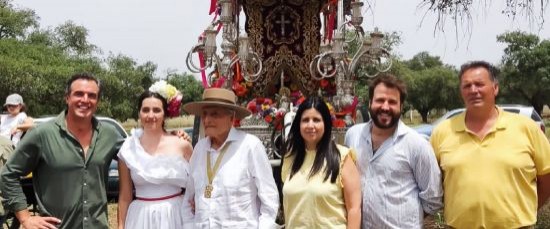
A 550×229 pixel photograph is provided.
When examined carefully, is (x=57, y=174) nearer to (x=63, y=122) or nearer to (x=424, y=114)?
(x=63, y=122)

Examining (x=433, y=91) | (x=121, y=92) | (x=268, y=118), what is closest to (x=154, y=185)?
(x=268, y=118)

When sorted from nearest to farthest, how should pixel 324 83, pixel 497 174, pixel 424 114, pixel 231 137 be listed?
pixel 497 174
pixel 231 137
pixel 324 83
pixel 424 114

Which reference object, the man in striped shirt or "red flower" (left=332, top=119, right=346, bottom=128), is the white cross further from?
the man in striped shirt

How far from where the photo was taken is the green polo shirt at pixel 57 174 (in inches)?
150

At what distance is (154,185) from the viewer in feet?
13.1

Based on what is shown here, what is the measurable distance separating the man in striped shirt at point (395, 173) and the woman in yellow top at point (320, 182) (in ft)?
0.41

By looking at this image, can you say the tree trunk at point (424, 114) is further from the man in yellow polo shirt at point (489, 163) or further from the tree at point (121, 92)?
the man in yellow polo shirt at point (489, 163)

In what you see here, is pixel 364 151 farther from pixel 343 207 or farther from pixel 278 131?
pixel 278 131

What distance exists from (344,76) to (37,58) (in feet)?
97.6

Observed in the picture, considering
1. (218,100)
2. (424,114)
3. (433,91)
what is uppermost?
(218,100)

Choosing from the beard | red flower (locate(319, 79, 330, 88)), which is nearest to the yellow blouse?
the beard

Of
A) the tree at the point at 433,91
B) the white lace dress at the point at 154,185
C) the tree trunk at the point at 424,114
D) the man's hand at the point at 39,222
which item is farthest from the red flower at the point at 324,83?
the tree trunk at the point at 424,114

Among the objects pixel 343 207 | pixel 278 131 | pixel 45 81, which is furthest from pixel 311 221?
pixel 45 81

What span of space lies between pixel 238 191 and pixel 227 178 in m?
0.11
